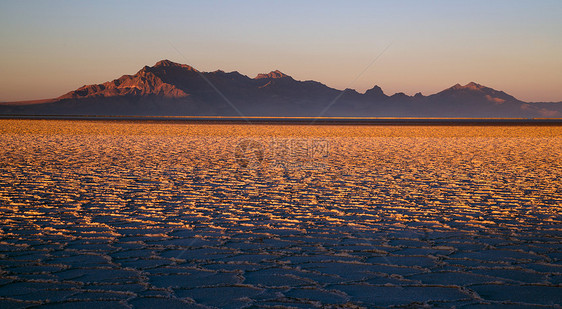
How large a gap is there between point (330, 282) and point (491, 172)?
7.87 m

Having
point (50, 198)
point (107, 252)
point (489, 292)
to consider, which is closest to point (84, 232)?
point (107, 252)

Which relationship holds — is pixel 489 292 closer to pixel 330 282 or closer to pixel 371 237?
pixel 330 282

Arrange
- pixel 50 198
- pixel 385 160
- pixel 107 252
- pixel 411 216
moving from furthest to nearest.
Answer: pixel 385 160
pixel 50 198
pixel 411 216
pixel 107 252

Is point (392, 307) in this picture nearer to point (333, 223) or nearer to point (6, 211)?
point (333, 223)

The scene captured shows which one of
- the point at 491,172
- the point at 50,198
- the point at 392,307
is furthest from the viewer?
the point at 491,172

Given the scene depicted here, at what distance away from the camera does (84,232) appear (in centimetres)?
526

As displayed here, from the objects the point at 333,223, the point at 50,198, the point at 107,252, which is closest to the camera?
the point at 107,252

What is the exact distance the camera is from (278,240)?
4949 millimetres

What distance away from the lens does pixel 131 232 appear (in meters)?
5.28

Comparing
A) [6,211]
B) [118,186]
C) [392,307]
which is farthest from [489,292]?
[118,186]

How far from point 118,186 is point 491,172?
6.63 metres

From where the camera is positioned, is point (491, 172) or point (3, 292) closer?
point (3, 292)

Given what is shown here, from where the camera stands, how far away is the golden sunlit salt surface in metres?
3.48

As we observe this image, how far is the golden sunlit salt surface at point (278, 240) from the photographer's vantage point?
348cm
